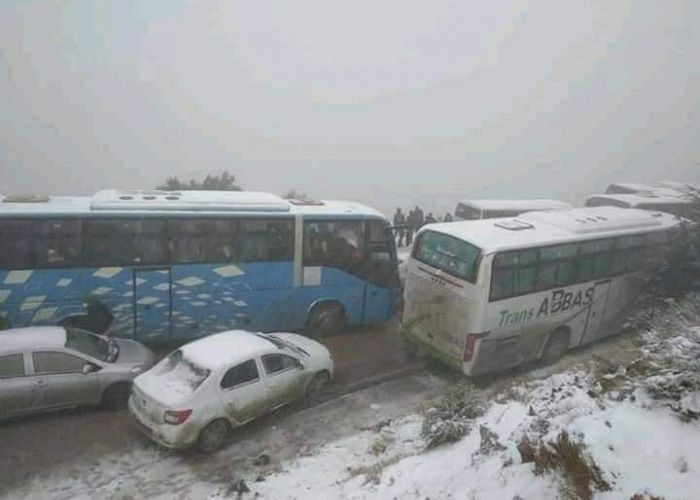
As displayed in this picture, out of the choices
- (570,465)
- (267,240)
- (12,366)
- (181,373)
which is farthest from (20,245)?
(570,465)

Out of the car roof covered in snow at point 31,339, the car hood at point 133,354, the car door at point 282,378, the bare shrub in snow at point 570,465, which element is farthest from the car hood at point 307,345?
the bare shrub in snow at point 570,465

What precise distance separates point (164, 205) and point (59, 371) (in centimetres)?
382

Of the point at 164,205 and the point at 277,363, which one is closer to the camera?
the point at 277,363

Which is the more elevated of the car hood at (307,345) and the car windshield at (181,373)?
Result: the car windshield at (181,373)

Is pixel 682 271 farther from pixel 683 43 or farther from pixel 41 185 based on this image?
pixel 683 43

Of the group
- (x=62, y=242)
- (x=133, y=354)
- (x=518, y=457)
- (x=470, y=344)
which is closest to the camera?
(x=518, y=457)

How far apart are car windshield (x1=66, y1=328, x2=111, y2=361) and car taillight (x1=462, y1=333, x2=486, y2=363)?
6556mm

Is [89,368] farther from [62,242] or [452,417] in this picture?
[452,417]

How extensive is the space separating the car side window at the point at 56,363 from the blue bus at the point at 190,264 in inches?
78.2

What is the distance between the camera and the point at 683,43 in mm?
172875

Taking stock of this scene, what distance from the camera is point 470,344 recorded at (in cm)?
1134

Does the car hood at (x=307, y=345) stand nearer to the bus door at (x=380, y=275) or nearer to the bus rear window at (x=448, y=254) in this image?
the bus rear window at (x=448, y=254)

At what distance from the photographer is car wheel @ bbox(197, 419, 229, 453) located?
9.09 metres

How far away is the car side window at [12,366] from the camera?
9242mm
